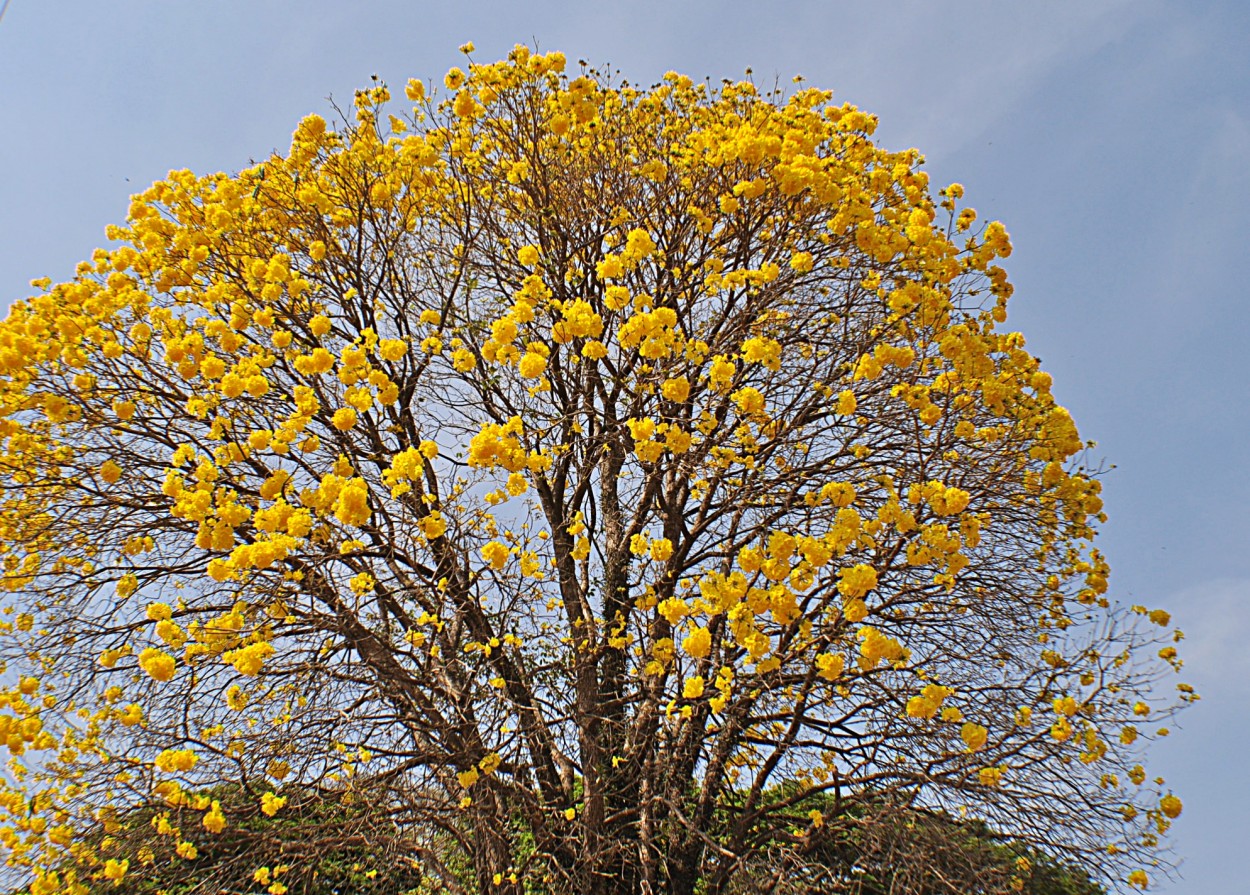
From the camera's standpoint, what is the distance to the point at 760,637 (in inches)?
177

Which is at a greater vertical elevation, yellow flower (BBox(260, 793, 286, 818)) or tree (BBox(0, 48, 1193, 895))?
tree (BBox(0, 48, 1193, 895))

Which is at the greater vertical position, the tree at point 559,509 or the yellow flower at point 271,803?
the tree at point 559,509

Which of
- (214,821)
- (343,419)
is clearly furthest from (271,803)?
(343,419)

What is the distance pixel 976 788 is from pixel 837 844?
1189 mm

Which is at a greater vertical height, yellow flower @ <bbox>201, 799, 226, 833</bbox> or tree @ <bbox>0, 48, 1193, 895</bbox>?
tree @ <bbox>0, 48, 1193, 895</bbox>

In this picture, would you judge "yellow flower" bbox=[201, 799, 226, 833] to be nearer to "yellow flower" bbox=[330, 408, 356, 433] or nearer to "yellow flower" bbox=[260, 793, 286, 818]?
"yellow flower" bbox=[260, 793, 286, 818]

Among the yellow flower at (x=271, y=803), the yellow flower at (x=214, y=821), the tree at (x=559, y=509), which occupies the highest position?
the tree at (x=559, y=509)

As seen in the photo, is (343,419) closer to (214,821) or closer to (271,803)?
(271,803)

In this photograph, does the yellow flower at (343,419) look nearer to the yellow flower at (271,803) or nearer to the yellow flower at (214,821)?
the yellow flower at (271,803)

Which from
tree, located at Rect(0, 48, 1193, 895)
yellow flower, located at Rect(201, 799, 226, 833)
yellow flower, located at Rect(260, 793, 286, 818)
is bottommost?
yellow flower, located at Rect(201, 799, 226, 833)

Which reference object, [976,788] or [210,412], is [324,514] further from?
[976,788]

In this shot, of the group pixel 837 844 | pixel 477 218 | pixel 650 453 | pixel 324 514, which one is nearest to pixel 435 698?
pixel 324 514

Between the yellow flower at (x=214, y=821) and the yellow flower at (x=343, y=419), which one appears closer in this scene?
the yellow flower at (x=214, y=821)

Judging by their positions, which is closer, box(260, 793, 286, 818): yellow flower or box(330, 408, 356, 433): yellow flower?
box(260, 793, 286, 818): yellow flower
